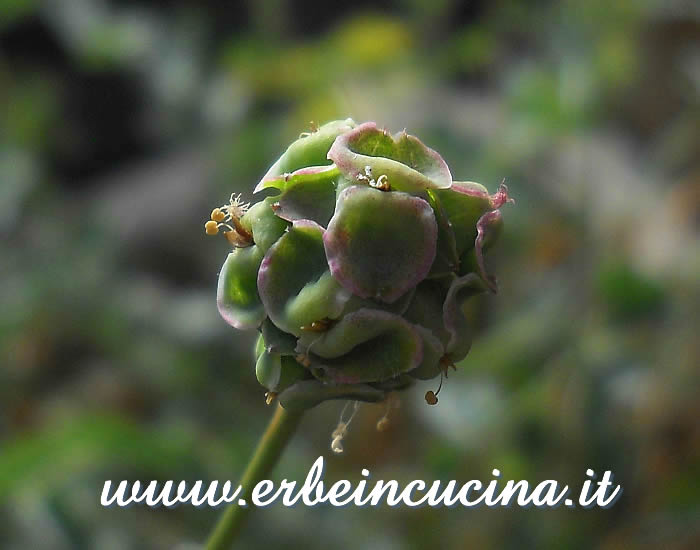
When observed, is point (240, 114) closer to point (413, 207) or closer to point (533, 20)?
point (533, 20)

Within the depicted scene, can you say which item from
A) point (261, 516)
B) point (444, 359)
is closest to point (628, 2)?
point (261, 516)

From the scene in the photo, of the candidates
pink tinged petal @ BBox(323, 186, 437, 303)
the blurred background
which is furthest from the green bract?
the blurred background

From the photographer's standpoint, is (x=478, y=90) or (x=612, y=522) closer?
(x=612, y=522)

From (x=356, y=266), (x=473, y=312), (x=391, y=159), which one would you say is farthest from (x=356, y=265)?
(x=473, y=312)

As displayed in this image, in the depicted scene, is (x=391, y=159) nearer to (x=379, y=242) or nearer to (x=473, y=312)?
(x=379, y=242)

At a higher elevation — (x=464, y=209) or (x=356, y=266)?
(x=464, y=209)

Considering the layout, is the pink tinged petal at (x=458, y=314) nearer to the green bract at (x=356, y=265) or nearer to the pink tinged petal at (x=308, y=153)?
the green bract at (x=356, y=265)

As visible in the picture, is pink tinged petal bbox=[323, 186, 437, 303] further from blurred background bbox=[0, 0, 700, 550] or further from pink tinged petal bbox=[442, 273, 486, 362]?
blurred background bbox=[0, 0, 700, 550]
